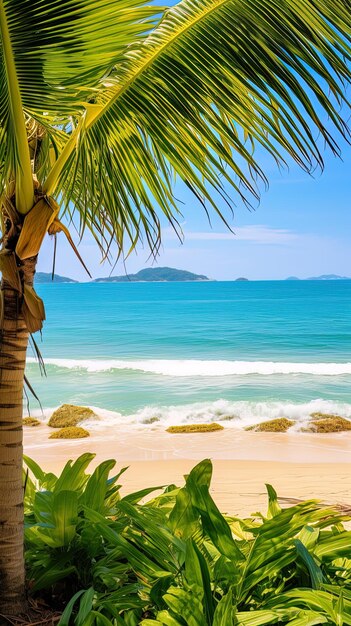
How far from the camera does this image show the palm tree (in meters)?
1.87

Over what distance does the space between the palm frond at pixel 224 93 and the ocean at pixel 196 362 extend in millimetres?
953

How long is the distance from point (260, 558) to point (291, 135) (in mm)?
1587

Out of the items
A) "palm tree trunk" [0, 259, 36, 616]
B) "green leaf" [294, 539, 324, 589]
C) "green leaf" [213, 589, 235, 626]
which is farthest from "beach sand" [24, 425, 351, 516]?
"green leaf" [213, 589, 235, 626]

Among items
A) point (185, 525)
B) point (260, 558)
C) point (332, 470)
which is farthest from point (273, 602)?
point (332, 470)

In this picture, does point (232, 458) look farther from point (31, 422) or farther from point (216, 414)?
point (31, 422)

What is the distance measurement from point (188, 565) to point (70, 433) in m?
8.09

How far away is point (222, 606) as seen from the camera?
6.10ft

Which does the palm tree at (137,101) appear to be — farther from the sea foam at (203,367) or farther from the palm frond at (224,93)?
the sea foam at (203,367)

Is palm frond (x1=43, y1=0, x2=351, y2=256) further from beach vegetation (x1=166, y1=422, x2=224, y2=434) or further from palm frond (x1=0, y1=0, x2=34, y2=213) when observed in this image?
beach vegetation (x1=166, y1=422, x2=224, y2=434)

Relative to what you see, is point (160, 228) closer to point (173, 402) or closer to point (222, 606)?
point (222, 606)

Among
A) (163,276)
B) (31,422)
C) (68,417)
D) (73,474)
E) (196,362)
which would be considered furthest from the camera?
(163,276)

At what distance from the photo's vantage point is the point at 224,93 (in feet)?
7.16

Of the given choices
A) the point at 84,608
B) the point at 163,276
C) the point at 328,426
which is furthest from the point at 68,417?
the point at 163,276

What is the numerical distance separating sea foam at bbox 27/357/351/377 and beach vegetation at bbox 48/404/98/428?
351 inches
